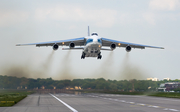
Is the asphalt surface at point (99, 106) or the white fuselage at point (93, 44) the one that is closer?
the asphalt surface at point (99, 106)

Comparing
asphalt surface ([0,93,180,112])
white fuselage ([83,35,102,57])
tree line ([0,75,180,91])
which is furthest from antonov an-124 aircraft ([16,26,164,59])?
asphalt surface ([0,93,180,112])

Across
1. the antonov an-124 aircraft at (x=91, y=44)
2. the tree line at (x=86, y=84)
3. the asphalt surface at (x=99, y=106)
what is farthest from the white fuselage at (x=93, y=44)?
the tree line at (x=86, y=84)

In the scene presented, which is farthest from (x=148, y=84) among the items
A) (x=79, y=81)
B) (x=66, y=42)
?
(x=79, y=81)

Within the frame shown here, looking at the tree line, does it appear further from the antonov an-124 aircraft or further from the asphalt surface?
the asphalt surface

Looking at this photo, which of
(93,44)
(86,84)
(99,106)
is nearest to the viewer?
(99,106)

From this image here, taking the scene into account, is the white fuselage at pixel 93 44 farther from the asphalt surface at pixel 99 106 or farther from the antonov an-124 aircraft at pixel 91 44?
the asphalt surface at pixel 99 106

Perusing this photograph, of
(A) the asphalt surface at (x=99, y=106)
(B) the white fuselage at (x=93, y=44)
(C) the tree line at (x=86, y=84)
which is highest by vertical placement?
(B) the white fuselage at (x=93, y=44)

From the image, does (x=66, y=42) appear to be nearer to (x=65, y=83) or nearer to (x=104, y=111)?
(x=104, y=111)

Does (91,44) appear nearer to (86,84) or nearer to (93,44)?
(93,44)

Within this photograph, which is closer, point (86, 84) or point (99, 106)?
point (99, 106)

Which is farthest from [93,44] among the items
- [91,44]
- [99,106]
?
[99,106]

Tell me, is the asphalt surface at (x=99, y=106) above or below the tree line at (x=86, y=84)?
below

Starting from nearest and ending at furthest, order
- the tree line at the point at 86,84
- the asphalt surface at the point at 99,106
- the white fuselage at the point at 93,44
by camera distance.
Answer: the asphalt surface at the point at 99,106 < the white fuselage at the point at 93,44 < the tree line at the point at 86,84

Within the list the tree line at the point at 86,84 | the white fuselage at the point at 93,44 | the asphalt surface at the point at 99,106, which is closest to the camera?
the asphalt surface at the point at 99,106
